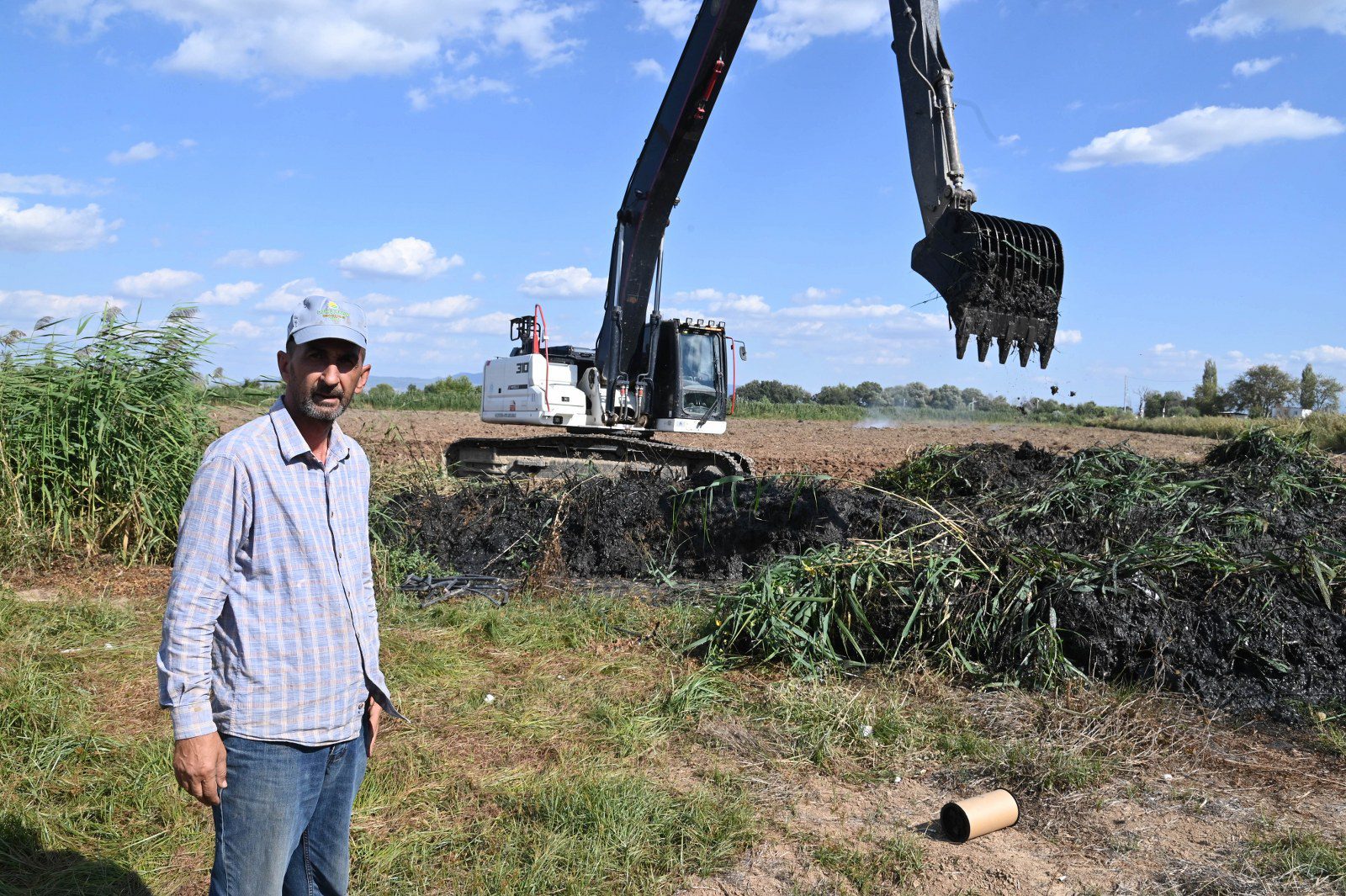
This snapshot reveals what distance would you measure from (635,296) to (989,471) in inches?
195

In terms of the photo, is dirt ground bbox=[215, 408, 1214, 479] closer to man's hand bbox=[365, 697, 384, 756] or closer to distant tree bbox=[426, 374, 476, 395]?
man's hand bbox=[365, 697, 384, 756]

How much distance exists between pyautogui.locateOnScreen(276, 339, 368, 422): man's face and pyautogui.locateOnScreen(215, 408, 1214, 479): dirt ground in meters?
6.34

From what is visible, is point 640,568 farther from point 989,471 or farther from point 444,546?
point 989,471

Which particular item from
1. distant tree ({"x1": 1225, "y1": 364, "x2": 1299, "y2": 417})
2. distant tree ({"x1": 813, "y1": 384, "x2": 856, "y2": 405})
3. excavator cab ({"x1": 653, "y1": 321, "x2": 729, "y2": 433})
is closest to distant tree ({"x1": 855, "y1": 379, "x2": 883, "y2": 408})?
distant tree ({"x1": 813, "y1": 384, "x2": 856, "y2": 405})

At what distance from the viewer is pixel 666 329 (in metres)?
11.4

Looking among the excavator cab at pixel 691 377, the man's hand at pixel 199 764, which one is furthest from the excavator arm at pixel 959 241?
the man's hand at pixel 199 764

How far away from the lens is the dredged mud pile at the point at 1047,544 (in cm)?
481

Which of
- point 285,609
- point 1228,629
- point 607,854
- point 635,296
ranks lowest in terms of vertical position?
point 607,854

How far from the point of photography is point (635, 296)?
1105 cm

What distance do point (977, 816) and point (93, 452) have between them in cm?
658

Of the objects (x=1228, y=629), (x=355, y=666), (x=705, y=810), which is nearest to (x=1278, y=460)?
(x=1228, y=629)

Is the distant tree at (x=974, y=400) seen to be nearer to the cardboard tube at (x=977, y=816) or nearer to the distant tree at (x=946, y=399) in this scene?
the distant tree at (x=946, y=399)

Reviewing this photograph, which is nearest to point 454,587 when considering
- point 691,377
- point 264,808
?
point 264,808

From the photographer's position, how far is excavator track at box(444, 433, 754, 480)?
11148 mm
